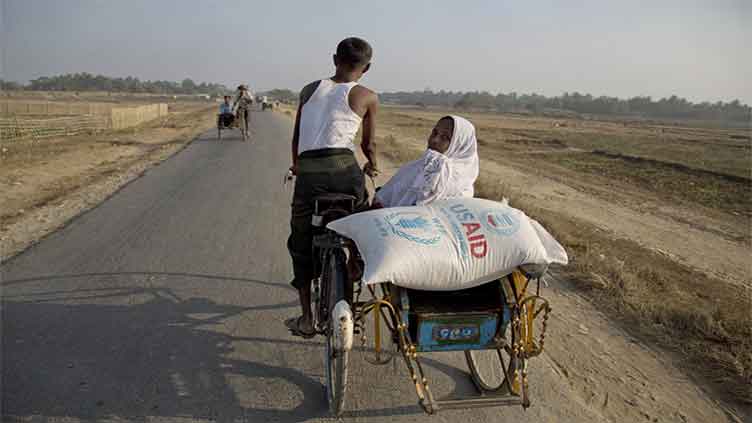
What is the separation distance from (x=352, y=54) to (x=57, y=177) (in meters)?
10.8

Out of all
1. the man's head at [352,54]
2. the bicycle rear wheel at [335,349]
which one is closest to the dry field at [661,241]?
the bicycle rear wheel at [335,349]

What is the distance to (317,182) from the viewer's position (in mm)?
3178

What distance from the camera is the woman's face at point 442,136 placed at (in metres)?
3.08

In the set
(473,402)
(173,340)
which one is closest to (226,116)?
(173,340)

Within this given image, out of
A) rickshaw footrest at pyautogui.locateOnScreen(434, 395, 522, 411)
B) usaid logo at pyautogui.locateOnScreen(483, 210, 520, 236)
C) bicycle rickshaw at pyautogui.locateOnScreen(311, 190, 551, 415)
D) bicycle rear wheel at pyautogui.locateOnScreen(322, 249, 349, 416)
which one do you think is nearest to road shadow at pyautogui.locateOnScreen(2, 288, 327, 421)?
bicycle rear wheel at pyautogui.locateOnScreen(322, 249, 349, 416)

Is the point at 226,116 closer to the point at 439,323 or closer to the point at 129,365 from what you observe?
the point at 129,365

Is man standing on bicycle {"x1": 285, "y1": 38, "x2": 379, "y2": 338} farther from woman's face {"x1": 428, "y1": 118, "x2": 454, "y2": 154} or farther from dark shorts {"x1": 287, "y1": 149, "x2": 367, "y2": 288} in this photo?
woman's face {"x1": 428, "y1": 118, "x2": 454, "y2": 154}

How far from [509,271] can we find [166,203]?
679cm

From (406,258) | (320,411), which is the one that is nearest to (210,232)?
(320,411)

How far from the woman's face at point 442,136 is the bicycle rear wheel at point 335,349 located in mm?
843

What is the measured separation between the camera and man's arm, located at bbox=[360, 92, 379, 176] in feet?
10.5

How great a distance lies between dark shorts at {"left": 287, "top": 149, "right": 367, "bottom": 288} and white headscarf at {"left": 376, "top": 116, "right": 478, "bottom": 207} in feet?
0.66

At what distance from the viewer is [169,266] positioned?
205 inches

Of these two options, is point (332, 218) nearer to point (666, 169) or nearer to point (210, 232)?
point (210, 232)
